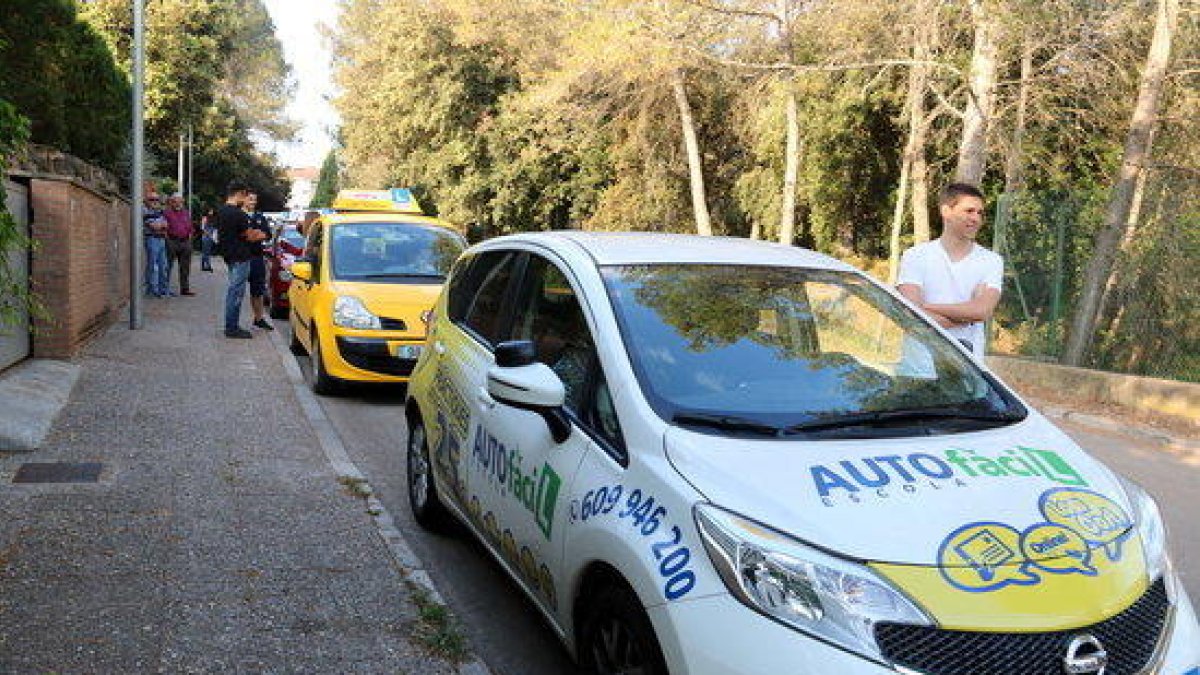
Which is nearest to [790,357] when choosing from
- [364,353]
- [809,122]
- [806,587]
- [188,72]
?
[806,587]

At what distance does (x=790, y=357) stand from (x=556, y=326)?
3.13ft

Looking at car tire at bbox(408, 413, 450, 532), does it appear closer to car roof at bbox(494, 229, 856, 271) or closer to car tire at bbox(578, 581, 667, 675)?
car roof at bbox(494, 229, 856, 271)

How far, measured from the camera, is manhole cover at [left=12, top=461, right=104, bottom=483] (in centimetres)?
554

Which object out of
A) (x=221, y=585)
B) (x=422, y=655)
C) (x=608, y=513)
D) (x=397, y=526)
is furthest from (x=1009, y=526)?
(x=397, y=526)

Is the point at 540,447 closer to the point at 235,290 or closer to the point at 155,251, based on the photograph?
the point at 235,290

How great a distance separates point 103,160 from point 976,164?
1335cm

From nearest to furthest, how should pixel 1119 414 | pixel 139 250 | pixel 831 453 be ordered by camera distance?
pixel 831 453, pixel 1119 414, pixel 139 250

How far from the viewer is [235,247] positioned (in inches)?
463

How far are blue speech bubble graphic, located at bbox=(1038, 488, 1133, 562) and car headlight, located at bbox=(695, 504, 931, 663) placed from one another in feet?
1.99

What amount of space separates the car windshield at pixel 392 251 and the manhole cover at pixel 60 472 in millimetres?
3930

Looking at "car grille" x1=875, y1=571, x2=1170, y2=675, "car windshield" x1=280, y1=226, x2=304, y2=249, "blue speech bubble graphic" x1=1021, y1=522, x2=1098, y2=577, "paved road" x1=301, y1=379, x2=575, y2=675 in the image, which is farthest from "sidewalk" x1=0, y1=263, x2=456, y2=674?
"car windshield" x1=280, y1=226, x2=304, y2=249

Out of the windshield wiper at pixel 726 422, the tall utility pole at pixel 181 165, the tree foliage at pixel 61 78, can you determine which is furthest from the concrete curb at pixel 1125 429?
the tall utility pole at pixel 181 165

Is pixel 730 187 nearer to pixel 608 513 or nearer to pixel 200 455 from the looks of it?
pixel 200 455

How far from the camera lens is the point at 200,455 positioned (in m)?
6.32
